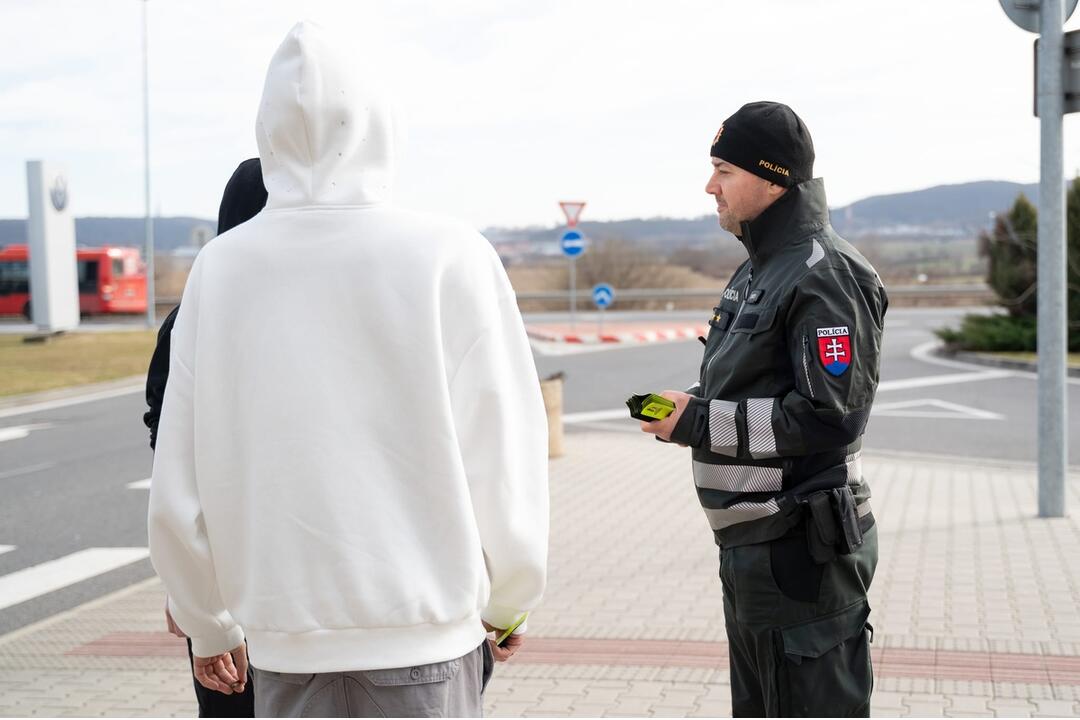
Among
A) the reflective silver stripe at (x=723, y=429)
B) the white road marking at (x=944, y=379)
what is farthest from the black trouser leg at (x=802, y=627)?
the white road marking at (x=944, y=379)

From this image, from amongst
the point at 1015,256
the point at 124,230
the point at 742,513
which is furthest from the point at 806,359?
the point at 124,230

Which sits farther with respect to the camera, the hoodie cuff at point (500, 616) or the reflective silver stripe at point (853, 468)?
the reflective silver stripe at point (853, 468)

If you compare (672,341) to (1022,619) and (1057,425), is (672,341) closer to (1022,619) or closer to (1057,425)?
(1057,425)

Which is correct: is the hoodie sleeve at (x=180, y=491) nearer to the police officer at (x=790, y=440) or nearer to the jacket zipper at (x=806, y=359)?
the police officer at (x=790, y=440)

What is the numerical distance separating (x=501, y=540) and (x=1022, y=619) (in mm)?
4017

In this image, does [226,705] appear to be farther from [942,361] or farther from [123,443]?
[942,361]

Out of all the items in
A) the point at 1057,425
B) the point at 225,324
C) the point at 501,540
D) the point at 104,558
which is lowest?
the point at 104,558

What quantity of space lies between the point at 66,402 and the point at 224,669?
15.8 m

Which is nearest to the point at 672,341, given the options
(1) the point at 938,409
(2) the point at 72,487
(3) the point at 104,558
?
(1) the point at 938,409

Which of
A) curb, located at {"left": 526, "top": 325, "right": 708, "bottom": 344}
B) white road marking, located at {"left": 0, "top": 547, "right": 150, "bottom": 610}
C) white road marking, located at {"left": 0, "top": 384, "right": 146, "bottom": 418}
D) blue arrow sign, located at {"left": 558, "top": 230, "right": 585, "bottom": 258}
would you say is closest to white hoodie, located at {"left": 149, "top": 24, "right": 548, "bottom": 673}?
white road marking, located at {"left": 0, "top": 547, "right": 150, "bottom": 610}

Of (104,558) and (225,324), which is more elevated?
(225,324)

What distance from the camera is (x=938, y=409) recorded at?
1435 centimetres

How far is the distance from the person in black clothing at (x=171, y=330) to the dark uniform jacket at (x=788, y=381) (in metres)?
1.23

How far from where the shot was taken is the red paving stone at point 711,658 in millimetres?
4695
